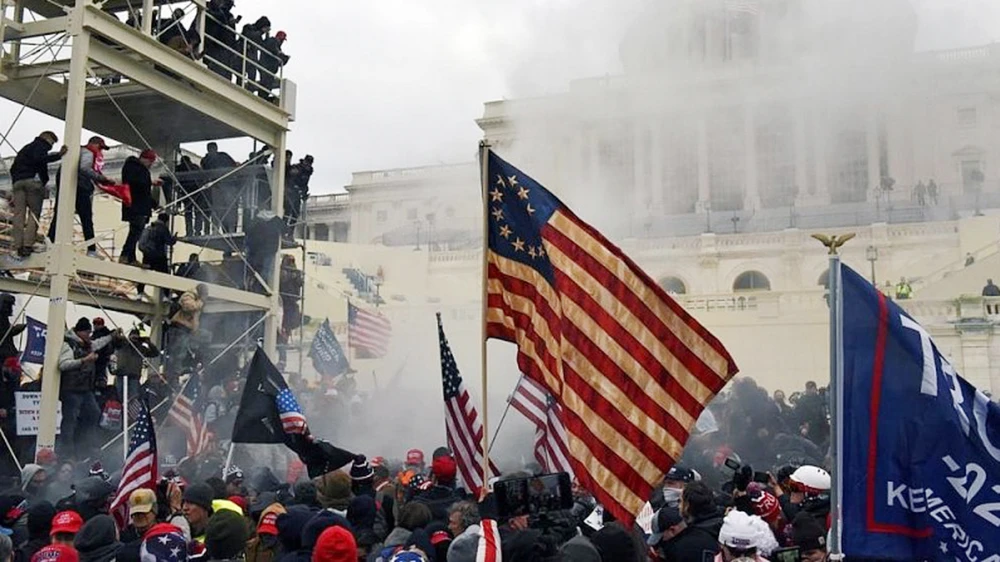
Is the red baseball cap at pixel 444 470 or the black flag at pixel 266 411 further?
the black flag at pixel 266 411

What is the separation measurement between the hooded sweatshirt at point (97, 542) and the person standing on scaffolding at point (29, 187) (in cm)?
676

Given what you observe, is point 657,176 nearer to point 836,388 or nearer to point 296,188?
point 296,188

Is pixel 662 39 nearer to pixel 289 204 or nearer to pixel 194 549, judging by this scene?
pixel 289 204

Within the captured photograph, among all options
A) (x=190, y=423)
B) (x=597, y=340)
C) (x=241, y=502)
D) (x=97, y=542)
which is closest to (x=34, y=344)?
(x=190, y=423)

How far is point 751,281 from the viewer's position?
4978cm

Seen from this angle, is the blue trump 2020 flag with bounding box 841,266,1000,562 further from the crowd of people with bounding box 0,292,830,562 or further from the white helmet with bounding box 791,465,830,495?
the white helmet with bounding box 791,465,830,495

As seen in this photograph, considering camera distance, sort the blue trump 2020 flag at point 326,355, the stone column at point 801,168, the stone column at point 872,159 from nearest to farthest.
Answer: the blue trump 2020 flag at point 326,355
the stone column at point 801,168
the stone column at point 872,159

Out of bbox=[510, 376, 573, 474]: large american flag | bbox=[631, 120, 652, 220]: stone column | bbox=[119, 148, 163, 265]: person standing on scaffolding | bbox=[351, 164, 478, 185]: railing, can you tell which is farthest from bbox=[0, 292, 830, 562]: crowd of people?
bbox=[351, 164, 478, 185]: railing

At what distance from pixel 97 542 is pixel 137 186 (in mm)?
7999

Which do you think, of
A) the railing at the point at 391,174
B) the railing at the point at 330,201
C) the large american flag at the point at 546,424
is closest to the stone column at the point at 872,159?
the railing at the point at 391,174

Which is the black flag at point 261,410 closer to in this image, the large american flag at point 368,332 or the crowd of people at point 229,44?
the crowd of people at point 229,44

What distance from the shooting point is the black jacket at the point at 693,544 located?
17.0 feet

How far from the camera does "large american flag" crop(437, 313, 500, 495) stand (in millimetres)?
7328

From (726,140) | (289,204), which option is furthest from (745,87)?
(289,204)
